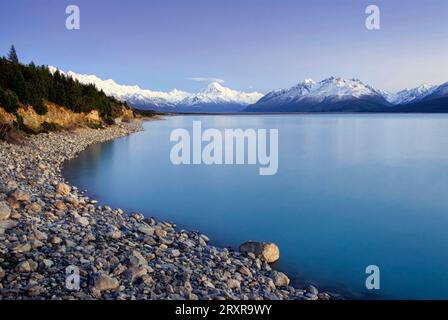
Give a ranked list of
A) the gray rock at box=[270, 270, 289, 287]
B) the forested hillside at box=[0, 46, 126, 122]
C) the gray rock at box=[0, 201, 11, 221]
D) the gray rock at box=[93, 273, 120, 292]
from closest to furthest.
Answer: the gray rock at box=[93, 273, 120, 292], the gray rock at box=[270, 270, 289, 287], the gray rock at box=[0, 201, 11, 221], the forested hillside at box=[0, 46, 126, 122]

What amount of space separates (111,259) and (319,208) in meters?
11.6

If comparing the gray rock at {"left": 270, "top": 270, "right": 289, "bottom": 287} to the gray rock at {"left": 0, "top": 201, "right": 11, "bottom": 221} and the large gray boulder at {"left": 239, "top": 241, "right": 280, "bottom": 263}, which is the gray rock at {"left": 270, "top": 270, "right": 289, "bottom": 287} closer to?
the large gray boulder at {"left": 239, "top": 241, "right": 280, "bottom": 263}

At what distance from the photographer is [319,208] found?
Result: 18.9 metres

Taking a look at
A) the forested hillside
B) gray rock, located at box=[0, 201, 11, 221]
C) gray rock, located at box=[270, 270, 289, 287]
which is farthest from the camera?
the forested hillside

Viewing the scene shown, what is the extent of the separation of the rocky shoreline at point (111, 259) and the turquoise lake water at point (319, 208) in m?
1.64

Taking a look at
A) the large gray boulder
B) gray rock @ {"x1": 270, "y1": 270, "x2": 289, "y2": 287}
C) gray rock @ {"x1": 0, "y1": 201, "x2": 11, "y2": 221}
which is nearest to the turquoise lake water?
the large gray boulder

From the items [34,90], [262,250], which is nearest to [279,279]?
[262,250]

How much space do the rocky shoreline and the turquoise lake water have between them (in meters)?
1.64

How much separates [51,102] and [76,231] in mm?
43082

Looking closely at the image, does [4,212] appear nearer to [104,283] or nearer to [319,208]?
[104,283]

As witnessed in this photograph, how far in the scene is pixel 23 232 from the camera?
11023 mm

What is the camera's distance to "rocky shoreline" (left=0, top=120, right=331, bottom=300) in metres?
8.52

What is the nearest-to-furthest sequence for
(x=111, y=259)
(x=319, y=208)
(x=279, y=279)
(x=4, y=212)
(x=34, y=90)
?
(x=111, y=259)
(x=279, y=279)
(x=4, y=212)
(x=319, y=208)
(x=34, y=90)

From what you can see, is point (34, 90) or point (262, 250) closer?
point (262, 250)
